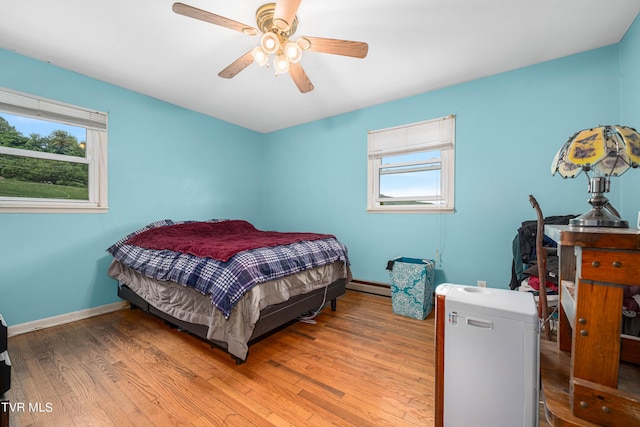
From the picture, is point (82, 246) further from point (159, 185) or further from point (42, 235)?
point (159, 185)

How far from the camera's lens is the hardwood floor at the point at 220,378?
4.43ft

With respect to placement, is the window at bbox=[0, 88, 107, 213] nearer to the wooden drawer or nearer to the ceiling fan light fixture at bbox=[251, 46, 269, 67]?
the ceiling fan light fixture at bbox=[251, 46, 269, 67]

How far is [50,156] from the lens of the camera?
2.52 metres

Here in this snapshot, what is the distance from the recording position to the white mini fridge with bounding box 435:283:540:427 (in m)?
0.98

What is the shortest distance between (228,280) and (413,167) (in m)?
2.52

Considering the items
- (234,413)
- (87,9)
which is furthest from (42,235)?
(234,413)

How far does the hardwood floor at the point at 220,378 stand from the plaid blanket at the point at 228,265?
51cm

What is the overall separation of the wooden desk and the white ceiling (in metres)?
1.85

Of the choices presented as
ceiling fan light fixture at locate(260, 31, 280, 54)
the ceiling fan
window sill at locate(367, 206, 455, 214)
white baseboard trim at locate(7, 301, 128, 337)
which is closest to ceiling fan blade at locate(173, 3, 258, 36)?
the ceiling fan

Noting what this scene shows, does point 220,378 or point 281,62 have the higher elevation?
point 281,62

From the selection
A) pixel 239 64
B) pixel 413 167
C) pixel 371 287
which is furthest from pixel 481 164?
pixel 239 64

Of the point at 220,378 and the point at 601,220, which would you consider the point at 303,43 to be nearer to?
the point at 601,220

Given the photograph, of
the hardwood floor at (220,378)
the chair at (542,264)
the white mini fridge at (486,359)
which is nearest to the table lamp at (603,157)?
the chair at (542,264)

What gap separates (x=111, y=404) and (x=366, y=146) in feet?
11.1
